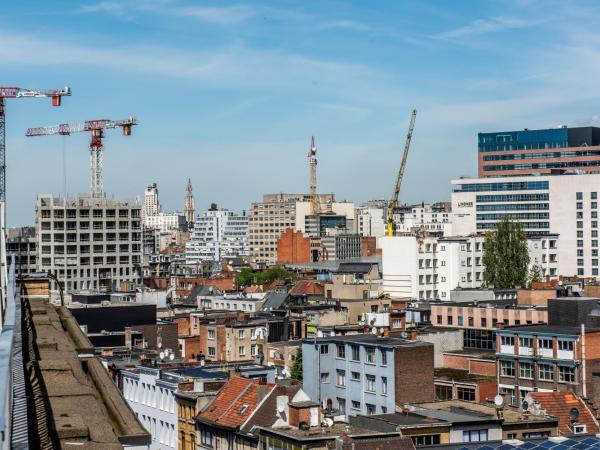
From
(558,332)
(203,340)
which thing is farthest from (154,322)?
(558,332)

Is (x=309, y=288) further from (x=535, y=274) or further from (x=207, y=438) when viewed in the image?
(x=207, y=438)

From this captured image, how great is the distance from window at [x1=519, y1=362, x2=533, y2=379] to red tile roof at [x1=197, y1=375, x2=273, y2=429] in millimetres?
14234

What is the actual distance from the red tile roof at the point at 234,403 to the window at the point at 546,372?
48.3ft

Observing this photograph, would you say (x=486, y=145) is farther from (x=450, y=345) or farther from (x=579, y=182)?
(x=450, y=345)

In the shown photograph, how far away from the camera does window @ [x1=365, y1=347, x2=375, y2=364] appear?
49422 millimetres

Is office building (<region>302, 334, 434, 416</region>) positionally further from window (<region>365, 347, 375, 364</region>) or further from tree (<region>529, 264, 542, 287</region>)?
tree (<region>529, 264, 542, 287</region>)

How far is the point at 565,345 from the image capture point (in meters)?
50.6

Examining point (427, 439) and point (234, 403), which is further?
point (234, 403)

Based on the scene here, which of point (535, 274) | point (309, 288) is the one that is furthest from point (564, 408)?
point (535, 274)

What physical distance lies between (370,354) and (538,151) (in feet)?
468

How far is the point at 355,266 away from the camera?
150500mm

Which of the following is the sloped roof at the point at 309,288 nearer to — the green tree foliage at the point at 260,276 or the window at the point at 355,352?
the green tree foliage at the point at 260,276

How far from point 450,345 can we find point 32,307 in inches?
1543

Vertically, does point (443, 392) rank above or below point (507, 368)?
below
